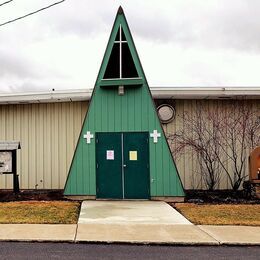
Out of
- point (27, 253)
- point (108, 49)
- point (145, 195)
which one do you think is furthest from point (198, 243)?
point (108, 49)

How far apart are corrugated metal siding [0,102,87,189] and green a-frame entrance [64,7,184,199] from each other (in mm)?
2788

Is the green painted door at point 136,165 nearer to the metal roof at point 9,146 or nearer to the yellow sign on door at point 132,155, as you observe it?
the yellow sign on door at point 132,155

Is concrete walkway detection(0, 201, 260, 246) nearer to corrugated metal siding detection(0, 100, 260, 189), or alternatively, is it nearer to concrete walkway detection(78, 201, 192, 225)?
concrete walkway detection(78, 201, 192, 225)

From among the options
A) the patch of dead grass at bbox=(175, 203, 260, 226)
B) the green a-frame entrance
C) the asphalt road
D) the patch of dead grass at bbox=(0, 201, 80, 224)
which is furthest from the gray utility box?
the asphalt road

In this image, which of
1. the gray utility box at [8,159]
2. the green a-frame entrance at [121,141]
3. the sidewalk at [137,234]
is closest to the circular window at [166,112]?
the green a-frame entrance at [121,141]

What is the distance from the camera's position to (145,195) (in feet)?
47.1

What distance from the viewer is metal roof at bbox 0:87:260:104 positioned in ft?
52.3

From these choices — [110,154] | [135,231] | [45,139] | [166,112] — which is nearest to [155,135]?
[110,154]

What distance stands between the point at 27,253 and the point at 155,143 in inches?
306

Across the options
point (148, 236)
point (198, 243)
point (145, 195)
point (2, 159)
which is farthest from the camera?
point (2, 159)

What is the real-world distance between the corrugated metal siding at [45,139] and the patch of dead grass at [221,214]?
5.70 meters

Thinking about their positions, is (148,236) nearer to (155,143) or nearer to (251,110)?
(155,143)

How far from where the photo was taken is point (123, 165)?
1457 cm

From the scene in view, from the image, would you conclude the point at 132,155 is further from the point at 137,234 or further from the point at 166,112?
the point at 137,234
